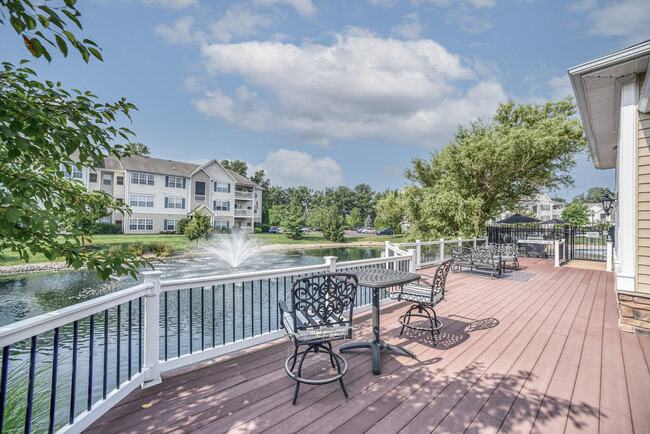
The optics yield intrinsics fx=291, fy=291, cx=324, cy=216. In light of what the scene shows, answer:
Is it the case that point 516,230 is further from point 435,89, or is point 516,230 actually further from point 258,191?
point 258,191

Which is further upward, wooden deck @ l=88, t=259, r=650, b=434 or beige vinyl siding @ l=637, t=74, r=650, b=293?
beige vinyl siding @ l=637, t=74, r=650, b=293

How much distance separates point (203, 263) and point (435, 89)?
17.4 m

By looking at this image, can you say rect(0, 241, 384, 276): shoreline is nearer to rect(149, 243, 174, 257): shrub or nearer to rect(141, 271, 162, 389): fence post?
rect(149, 243, 174, 257): shrub

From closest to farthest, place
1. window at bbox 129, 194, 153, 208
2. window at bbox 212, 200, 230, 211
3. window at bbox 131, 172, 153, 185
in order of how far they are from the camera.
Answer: window at bbox 131, 172, 153, 185, window at bbox 129, 194, 153, 208, window at bbox 212, 200, 230, 211

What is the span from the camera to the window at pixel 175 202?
29828mm

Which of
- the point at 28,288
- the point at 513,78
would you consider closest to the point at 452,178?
the point at 513,78

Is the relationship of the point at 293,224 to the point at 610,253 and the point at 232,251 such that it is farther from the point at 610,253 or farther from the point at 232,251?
the point at 610,253

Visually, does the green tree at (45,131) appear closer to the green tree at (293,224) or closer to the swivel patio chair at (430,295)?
the swivel patio chair at (430,295)

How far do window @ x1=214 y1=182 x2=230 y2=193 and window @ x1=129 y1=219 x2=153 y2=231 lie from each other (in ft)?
24.6

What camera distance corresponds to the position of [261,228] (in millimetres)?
40188

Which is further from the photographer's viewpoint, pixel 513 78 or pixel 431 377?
pixel 513 78

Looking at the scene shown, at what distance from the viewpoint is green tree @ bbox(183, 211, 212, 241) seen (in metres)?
22.5

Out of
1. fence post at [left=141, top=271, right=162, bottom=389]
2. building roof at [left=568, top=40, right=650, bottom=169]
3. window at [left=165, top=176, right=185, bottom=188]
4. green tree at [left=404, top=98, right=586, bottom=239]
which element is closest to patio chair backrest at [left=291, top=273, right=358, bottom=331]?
fence post at [left=141, top=271, right=162, bottom=389]

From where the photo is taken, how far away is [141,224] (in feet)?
92.3
